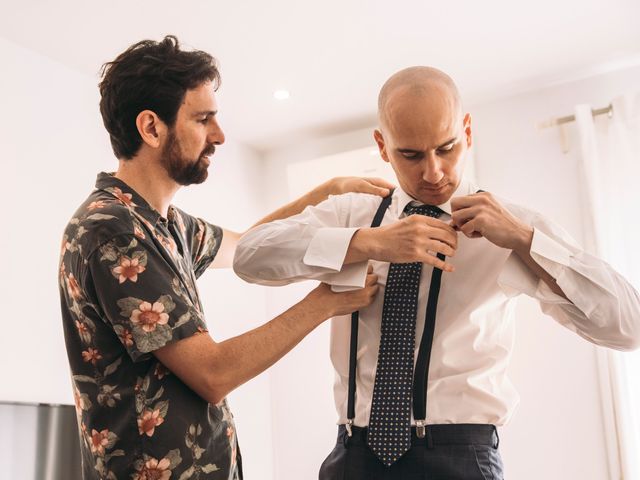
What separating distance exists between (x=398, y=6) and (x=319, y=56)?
498mm

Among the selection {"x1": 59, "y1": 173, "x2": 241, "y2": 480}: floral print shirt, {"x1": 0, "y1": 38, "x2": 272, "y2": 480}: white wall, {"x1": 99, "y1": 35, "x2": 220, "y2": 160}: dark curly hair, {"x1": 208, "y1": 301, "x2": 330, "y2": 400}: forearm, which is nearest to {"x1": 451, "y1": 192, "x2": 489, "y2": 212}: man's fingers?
{"x1": 208, "y1": 301, "x2": 330, "y2": 400}: forearm

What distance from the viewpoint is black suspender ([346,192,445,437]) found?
1.27 meters

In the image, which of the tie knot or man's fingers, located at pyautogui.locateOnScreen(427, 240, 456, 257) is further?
the tie knot

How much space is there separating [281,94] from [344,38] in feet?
2.07

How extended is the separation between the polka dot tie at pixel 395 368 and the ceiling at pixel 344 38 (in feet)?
5.44

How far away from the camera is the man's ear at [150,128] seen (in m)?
1.73

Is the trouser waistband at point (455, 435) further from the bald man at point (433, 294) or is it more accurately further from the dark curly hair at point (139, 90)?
the dark curly hair at point (139, 90)

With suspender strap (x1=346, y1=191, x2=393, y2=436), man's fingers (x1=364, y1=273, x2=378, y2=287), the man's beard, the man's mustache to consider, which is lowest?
suspender strap (x1=346, y1=191, x2=393, y2=436)

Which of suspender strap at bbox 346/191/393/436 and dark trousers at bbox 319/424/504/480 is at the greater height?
suspender strap at bbox 346/191/393/436

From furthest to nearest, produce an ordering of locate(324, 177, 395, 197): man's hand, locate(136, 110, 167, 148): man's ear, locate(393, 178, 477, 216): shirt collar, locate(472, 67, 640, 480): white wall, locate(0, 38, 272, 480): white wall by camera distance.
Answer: locate(472, 67, 640, 480): white wall < locate(0, 38, 272, 480): white wall < locate(136, 110, 167, 148): man's ear < locate(324, 177, 395, 197): man's hand < locate(393, 178, 477, 216): shirt collar

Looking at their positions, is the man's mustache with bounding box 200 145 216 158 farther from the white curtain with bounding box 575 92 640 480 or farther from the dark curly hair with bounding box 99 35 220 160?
the white curtain with bounding box 575 92 640 480

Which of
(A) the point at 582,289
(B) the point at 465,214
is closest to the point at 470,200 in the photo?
(B) the point at 465,214

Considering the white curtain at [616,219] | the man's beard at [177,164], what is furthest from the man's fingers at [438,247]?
the white curtain at [616,219]

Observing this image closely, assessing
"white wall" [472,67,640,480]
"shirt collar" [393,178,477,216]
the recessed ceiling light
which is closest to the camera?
"shirt collar" [393,178,477,216]
